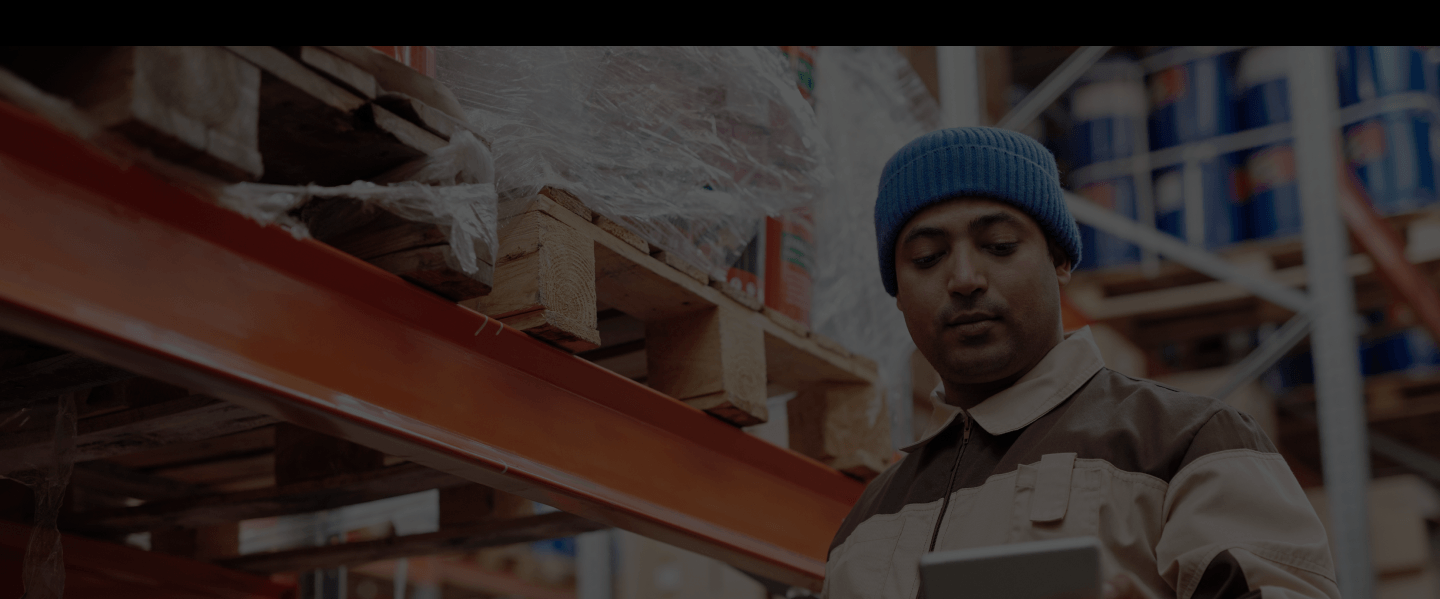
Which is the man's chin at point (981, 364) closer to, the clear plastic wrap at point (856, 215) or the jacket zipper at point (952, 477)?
the jacket zipper at point (952, 477)

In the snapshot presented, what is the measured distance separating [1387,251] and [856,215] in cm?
342

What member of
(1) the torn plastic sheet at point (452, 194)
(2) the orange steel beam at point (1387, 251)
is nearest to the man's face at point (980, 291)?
(1) the torn plastic sheet at point (452, 194)

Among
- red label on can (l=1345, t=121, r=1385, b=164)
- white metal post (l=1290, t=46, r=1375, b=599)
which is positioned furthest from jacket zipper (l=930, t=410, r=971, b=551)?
red label on can (l=1345, t=121, r=1385, b=164)

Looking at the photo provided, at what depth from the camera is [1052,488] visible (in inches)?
63.1

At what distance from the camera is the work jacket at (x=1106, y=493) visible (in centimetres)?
142

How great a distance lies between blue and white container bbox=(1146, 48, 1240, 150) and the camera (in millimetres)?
5812

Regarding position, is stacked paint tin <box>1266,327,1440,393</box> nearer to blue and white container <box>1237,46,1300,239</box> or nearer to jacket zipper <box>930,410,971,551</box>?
blue and white container <box>1237,46,1300,239</box>

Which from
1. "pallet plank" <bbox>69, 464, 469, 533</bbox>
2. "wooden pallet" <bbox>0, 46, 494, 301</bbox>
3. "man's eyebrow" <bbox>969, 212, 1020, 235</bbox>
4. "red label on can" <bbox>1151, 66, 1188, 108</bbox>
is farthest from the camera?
"red label on can" <bbox>1151, 66, 1188, 108</bbox>

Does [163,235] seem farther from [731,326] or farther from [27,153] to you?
[731,326]

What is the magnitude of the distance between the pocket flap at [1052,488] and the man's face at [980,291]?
0.70 ft

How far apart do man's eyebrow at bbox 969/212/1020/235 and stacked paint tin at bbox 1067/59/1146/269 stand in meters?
4.08

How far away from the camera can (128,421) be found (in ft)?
6.16

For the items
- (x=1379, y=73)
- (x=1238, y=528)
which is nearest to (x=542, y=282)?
(x=1238, y=528)

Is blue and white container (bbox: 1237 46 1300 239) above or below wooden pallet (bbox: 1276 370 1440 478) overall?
above
